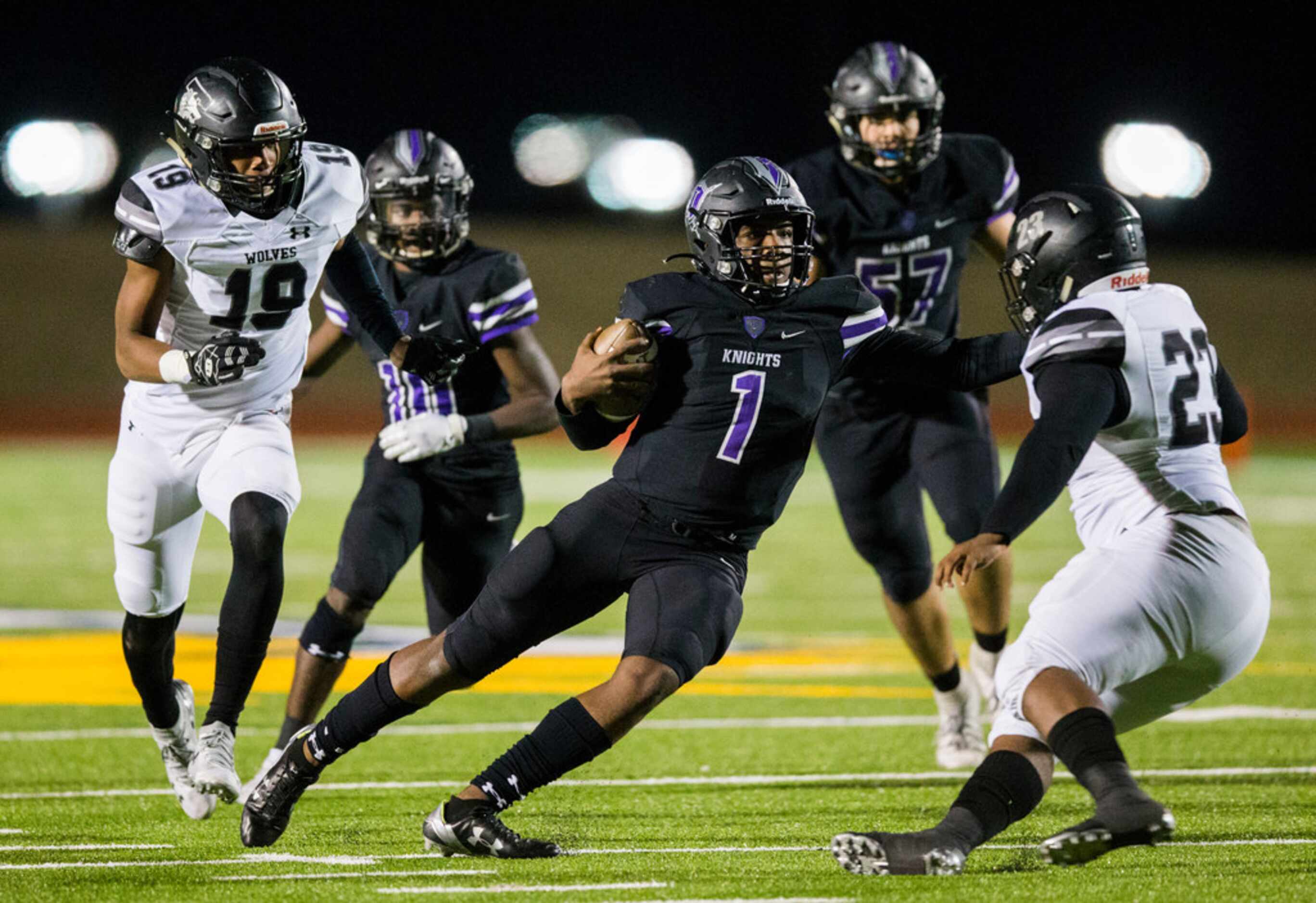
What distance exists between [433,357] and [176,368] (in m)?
0.69

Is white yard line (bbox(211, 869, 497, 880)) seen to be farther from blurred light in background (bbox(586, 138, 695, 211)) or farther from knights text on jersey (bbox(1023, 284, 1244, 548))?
blurred light in background (bbox(586, 138, 695, 211))

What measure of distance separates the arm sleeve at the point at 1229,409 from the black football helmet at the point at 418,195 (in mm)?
2275

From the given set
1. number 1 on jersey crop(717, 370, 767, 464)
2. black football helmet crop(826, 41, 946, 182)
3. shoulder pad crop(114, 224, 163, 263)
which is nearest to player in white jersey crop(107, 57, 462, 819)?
shoulder pad crop(114, 224, 163, 263)

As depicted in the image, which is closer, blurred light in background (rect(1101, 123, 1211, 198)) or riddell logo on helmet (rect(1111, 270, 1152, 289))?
riddell logo on helmet (rect(1111, 270, 1152, 289))

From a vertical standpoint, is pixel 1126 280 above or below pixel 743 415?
above

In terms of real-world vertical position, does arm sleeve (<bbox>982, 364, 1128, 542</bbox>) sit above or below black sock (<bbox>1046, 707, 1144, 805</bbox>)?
above

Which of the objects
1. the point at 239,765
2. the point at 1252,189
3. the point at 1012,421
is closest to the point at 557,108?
the point at 1012,421

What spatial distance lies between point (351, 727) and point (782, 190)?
1525 millimetres

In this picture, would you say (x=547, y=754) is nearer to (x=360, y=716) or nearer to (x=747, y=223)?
(x=360, y=716)

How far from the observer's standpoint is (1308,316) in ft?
69.7

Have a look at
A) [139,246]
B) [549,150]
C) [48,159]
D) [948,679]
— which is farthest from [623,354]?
[549,150]

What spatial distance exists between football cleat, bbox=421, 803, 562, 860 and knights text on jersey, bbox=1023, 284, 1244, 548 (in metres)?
1.35

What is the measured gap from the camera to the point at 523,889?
11.0ft

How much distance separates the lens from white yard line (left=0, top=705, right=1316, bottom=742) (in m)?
5.72
